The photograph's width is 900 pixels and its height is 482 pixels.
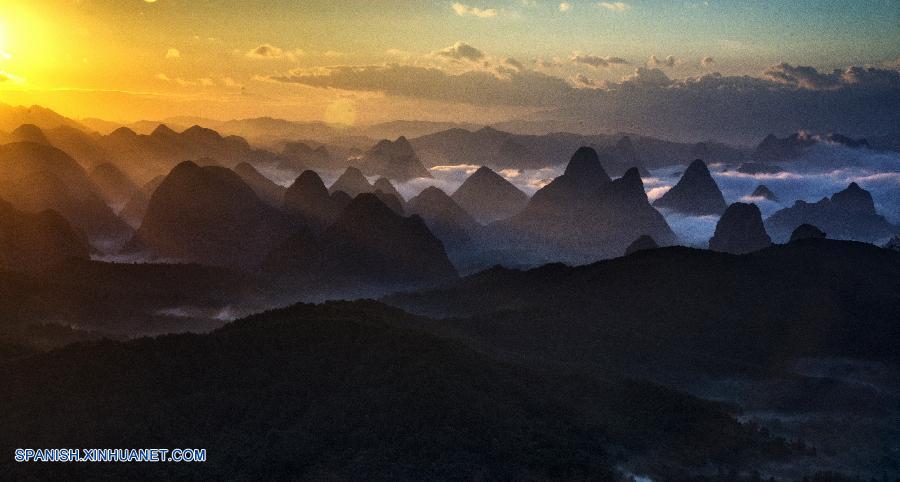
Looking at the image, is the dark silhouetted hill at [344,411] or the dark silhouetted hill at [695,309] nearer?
the dark silhouetted hill at [344,411]

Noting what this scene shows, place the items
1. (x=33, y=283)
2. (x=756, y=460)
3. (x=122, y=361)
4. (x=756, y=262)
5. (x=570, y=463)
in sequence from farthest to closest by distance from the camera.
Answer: (x=33, y=283) → (x=756, y=262) → (x=122, y=361) → (x=756, y=460) → (x=570, y=463)

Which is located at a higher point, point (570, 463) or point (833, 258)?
point (833, 258)

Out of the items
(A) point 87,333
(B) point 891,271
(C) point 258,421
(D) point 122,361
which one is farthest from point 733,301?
(A) point 87,333

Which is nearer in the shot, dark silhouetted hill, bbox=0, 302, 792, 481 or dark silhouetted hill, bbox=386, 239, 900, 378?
dark silhouetted hill, bbox=0, 302, 792, 481

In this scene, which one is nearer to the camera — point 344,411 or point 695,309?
point 344,411

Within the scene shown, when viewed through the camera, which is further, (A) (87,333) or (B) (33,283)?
(B) (33,283)

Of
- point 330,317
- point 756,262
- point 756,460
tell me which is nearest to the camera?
point 756,460

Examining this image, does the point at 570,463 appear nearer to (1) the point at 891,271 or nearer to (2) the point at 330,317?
(2) the point at 330,317

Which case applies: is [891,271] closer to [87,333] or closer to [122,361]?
[122,361]

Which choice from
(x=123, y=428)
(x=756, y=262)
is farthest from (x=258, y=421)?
(x=756, y=262)

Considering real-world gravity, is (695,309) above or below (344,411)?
above
